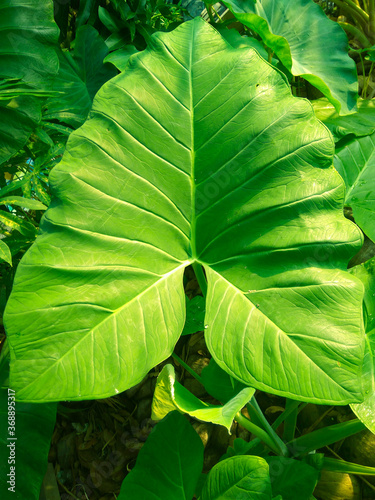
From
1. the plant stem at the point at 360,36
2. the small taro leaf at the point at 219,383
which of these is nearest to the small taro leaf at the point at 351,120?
the plant stem at the point at 360,36

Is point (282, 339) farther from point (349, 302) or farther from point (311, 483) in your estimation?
point (311, 483)

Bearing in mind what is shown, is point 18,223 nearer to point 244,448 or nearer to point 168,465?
point 168,465

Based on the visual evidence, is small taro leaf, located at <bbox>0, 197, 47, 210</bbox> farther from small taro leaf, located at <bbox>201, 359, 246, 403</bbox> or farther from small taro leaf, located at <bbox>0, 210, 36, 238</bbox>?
small taro leaf, located at <bbox>201, 359, 246, 403</bbox>

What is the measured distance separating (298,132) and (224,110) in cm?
19

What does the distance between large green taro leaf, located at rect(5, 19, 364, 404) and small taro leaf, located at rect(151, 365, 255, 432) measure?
50 millimetres

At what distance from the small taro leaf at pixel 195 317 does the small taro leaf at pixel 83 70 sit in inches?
39.1

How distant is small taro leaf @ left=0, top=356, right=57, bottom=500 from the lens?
Result: 1194mm

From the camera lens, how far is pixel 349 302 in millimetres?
850

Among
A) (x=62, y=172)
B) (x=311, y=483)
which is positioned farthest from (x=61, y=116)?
(x=311, y=483)

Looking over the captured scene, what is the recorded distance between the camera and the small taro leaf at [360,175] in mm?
1369

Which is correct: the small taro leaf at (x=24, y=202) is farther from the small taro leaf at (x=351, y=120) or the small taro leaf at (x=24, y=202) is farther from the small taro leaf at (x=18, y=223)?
the small taro leaf at (x=351, y=120)

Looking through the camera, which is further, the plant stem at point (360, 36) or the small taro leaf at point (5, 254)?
the plant stem at point (360, 36)

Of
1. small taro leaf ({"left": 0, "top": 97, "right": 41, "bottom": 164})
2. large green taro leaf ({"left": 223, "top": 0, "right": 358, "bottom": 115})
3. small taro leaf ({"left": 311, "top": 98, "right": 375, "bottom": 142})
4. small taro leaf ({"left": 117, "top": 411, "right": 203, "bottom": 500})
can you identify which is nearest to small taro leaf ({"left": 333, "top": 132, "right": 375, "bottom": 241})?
small taro leaf ({"left": 311, "top": 98, "right": 375, "bottom": 142})

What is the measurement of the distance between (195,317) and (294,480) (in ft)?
1.76
